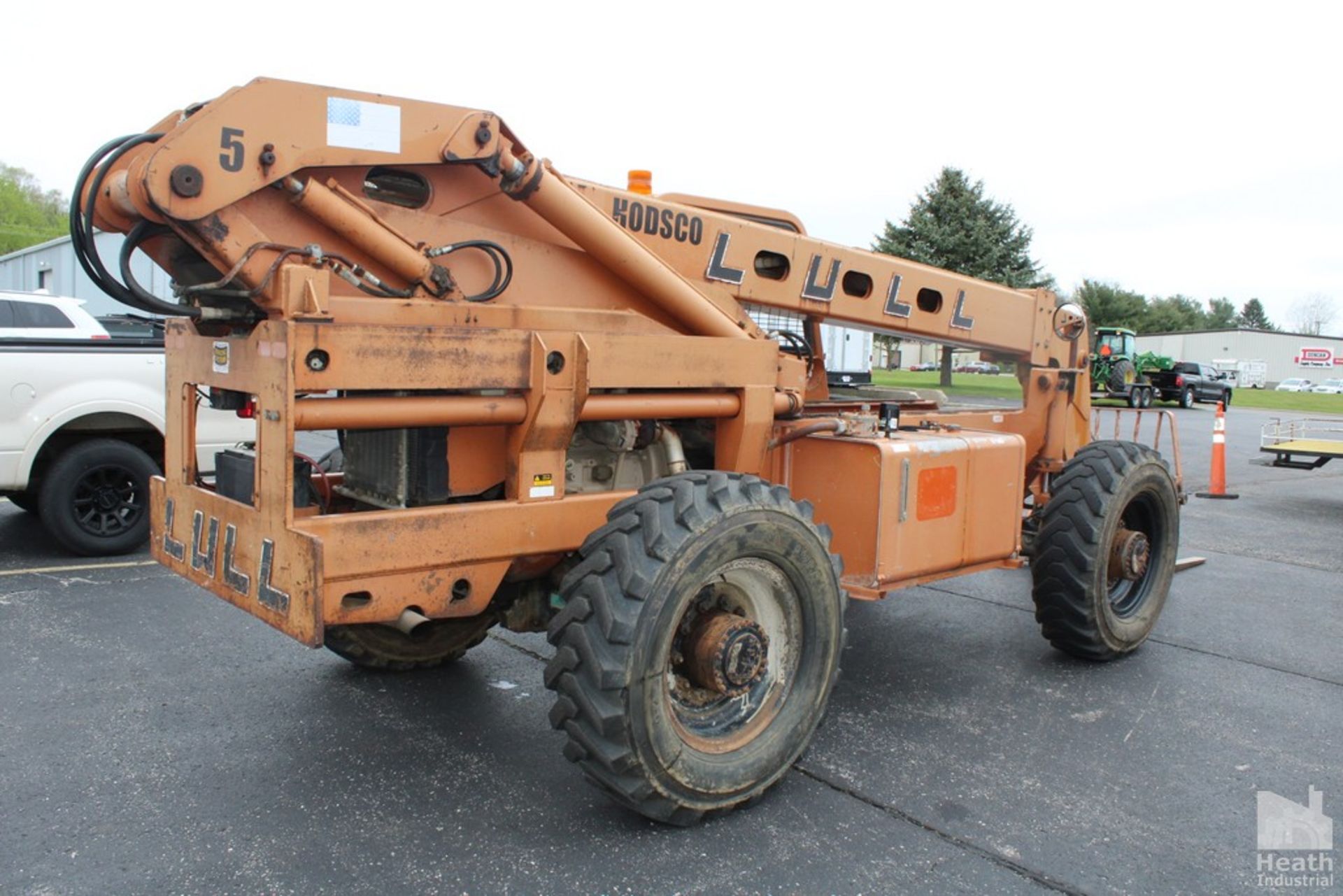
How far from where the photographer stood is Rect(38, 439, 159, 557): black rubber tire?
754 centimetres

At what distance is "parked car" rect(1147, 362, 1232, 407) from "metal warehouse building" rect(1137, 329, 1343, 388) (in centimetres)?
4317

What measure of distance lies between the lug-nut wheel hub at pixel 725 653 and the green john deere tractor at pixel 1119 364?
3299 cm

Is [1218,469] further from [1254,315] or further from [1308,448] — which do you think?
[1254,315]

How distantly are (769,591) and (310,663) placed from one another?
2.59 m

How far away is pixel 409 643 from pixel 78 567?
3672mm

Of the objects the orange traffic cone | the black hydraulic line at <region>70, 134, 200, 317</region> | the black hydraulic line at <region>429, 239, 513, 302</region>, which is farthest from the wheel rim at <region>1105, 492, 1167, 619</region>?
the orange traffic cone

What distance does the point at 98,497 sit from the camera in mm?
7746

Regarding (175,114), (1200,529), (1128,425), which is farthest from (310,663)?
(1128,425)

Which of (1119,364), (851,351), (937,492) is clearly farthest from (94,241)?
(1119,364)

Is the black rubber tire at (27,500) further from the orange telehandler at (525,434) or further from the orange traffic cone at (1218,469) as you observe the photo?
the orange traffic cone at (1218,469)

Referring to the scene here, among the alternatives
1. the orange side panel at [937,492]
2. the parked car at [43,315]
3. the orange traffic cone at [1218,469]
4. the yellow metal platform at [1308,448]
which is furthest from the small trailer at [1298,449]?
the parked car at [43,315]

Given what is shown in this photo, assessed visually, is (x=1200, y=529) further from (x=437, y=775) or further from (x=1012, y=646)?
(x=437, y=775)

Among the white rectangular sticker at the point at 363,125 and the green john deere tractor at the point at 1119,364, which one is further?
the green john deere tractor at the point at 1119,364

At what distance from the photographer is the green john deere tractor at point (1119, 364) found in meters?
35.2
